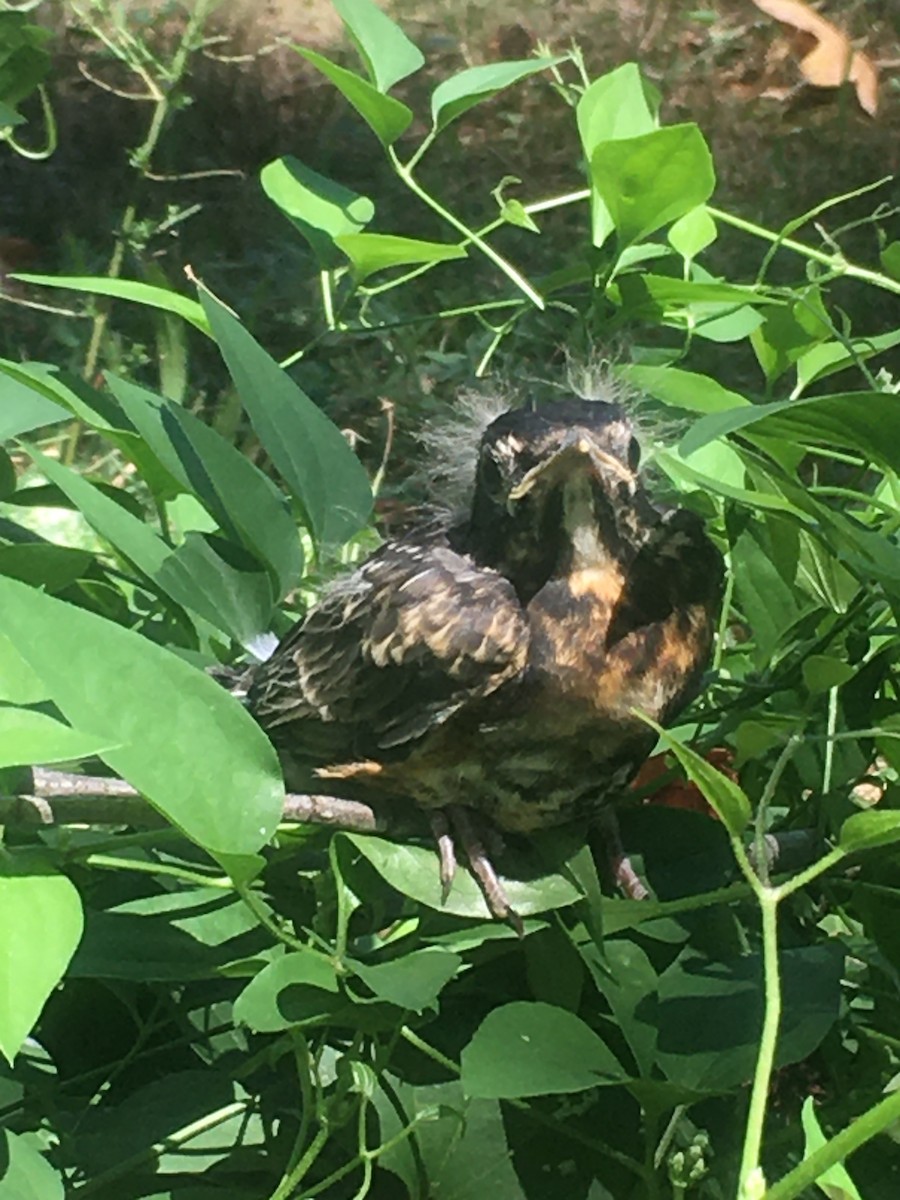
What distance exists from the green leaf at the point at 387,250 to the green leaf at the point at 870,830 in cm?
25

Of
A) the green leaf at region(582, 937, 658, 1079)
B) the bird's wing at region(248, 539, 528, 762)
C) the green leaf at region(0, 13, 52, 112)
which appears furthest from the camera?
the green leaf at region(0, 13, 52, 112)

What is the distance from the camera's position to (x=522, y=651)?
47 centimetres

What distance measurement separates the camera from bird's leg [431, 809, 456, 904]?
0.39 m

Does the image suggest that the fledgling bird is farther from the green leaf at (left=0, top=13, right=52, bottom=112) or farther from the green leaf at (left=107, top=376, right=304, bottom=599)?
the green leaf at (left=0, top=13, right=52, bottom=112)

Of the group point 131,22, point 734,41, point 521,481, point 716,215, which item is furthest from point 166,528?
point 734,41

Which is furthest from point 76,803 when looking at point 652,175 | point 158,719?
point 652,175

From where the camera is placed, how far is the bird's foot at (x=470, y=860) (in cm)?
38

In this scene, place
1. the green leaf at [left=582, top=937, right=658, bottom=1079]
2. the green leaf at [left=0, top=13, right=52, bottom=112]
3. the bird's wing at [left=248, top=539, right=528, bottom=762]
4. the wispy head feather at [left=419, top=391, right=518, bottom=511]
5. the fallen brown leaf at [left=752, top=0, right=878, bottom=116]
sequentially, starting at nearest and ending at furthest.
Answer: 1. the green leaf at [left=582, top=937, right=658, bottom=1079]
2. the bird's wing at [left=248, top=539, right=528, bottom=762]
3. the wispy head feather at [left=419, top=391, right=518, bottom=511]
4. the green leaf at [left=0, top=13, right=52, bottom=112]
5. the fallen brown leaf at [left=752, top=0, right=878, bottom=116]

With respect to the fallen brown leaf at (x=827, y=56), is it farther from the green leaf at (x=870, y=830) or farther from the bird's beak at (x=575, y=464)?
the green leaf at (x=870, y=830)

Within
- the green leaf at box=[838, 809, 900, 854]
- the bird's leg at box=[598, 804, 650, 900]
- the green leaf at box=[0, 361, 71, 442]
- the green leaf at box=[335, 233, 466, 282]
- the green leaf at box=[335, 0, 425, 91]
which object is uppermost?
the green leaf at box=[335, 0, 425, 91]

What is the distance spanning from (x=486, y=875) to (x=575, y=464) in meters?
0.15

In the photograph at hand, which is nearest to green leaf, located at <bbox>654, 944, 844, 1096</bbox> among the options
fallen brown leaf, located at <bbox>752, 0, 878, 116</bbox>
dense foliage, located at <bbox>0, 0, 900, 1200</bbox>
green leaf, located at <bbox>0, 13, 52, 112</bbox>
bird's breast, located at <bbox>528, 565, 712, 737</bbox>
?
dense foliage, located at <bbox>0, 0, 900, 1200</bbox>

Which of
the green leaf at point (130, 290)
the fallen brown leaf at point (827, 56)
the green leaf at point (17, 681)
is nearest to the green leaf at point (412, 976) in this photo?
the green leaf at point (17, 681)

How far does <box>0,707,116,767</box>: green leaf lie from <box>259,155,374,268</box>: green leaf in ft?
1.00
